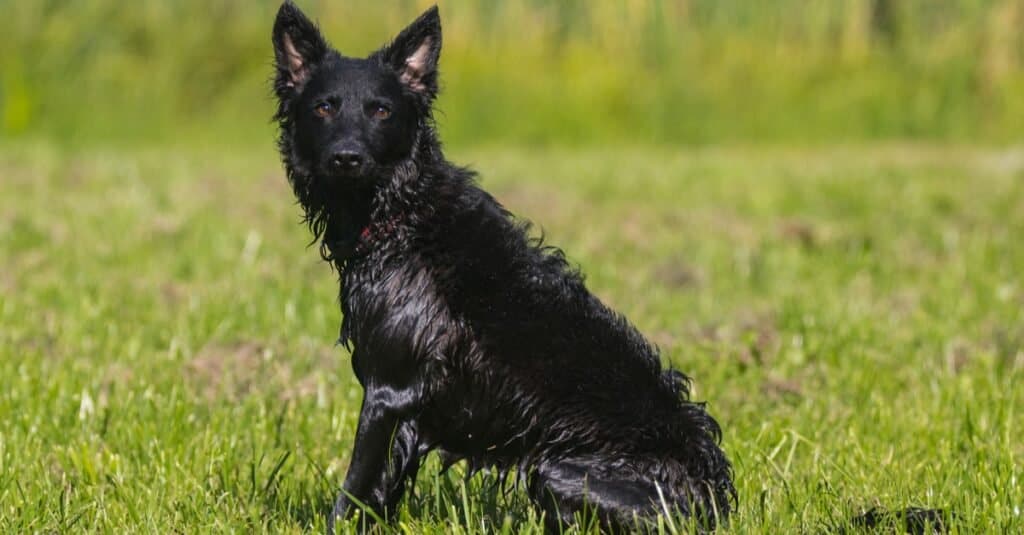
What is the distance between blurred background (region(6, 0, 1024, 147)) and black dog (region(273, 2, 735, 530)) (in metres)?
10.5

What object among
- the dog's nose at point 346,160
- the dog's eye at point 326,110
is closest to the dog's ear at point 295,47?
the dog's eye at point 326,110

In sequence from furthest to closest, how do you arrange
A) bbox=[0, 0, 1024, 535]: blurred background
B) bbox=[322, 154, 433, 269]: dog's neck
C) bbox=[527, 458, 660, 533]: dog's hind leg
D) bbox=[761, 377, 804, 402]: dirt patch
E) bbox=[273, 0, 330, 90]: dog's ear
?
bbox=[761, 377, 804, 402]: dirt patch → bbox=[0, 0, 1024, 535]: blurred background → bbox=[273, 0, 330, 90]: dog's ear → bbox=[322, 154, 433, 269]: dog's neck → bbox=[527, 458, 660, 533]: dog's hind leg

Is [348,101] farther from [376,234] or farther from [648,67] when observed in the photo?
[648,67]

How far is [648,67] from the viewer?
15.4m

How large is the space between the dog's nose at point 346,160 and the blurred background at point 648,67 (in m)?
10.7

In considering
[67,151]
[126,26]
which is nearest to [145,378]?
[67,151]

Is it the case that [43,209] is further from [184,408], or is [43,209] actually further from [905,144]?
[905,144]

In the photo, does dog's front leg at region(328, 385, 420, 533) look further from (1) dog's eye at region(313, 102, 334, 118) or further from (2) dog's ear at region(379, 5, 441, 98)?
(2) dog's ear at region(379, 5, 441, 98)

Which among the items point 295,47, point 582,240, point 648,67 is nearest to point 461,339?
point 295,47

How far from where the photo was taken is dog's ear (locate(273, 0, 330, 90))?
14.7ft

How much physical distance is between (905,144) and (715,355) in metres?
9.07

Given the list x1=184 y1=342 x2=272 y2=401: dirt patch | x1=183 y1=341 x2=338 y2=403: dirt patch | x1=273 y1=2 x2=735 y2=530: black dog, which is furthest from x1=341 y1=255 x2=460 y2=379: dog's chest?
x1=184 y1=342 x2=272 y2=401: dirt patch

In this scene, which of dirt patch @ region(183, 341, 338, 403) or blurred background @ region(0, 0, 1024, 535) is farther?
dirt patch @ region(183, 341, 338, 403)

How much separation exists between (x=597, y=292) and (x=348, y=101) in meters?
4.28
